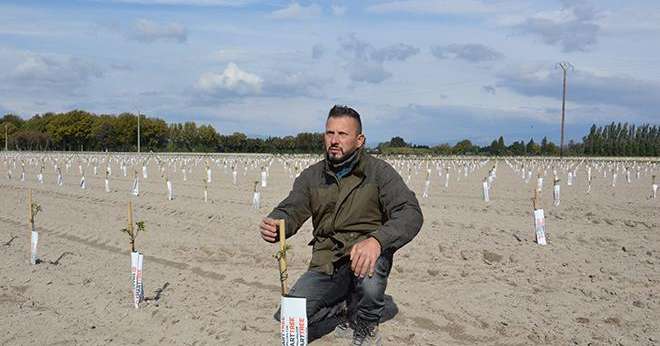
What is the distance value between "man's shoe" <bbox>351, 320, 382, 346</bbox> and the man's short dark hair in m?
1.28

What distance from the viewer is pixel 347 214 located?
4.31m

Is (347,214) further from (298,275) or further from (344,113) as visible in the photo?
(298,275)

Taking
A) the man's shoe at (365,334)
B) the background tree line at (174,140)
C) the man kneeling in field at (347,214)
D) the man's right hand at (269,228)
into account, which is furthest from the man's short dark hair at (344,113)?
the background tree line at (174,140)

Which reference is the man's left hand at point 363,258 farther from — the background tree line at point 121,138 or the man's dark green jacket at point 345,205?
the background tree line at point 121,138

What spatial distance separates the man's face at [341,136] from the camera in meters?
4.23

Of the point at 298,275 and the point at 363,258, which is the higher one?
the point at 363,258

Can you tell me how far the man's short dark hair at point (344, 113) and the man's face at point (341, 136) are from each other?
0.08 feet

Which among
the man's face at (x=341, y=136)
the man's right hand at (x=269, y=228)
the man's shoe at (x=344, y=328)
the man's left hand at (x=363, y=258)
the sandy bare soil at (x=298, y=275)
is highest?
the man's face at (x=341, y=136)

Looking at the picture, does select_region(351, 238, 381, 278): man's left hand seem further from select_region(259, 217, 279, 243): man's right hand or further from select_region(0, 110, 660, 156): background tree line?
select_region(0, 110, 660, 156): background tree line

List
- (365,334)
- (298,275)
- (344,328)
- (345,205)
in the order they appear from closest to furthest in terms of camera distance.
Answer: (345,205), (365,334), (344,328), (298,275)

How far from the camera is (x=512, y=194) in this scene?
896 inches

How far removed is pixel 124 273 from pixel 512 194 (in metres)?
17.2

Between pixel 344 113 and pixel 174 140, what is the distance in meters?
104

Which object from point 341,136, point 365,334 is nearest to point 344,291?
point 365,334
